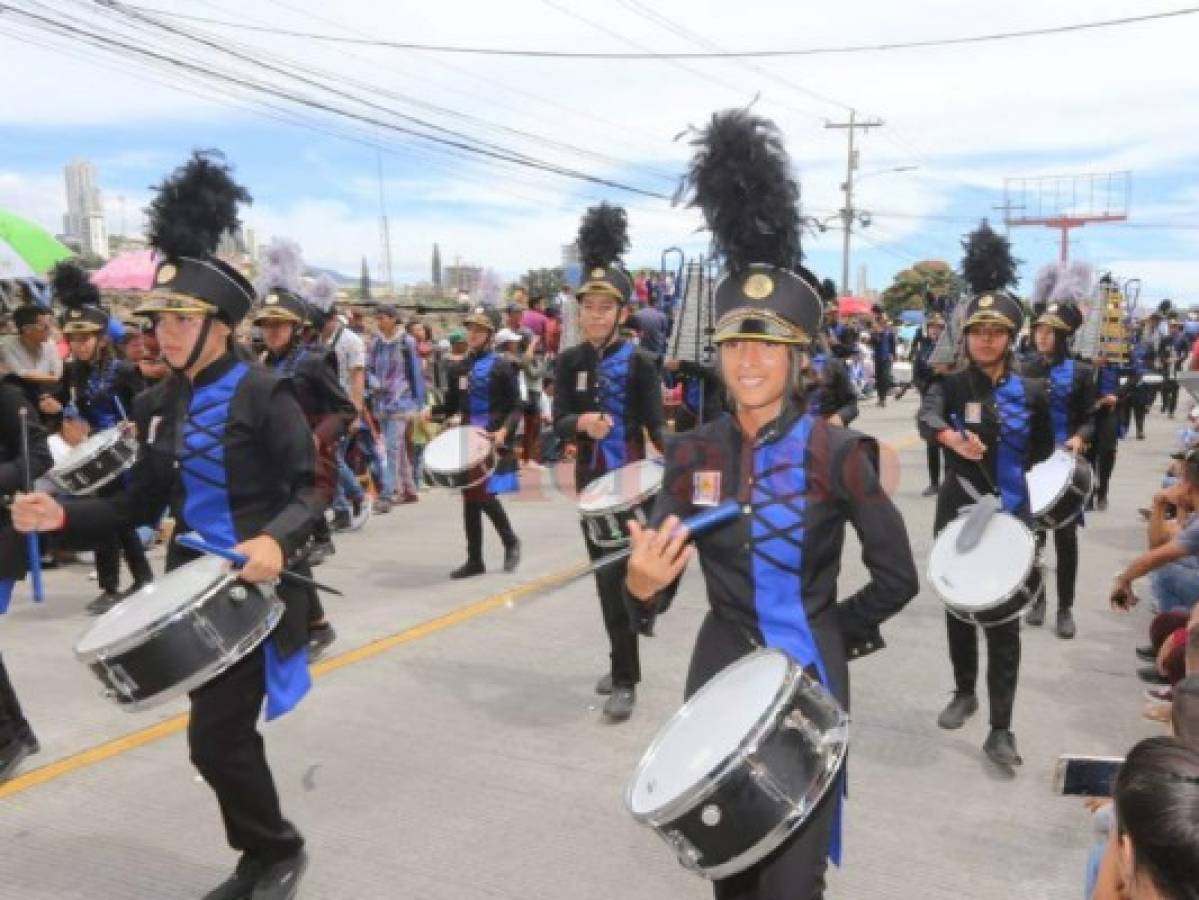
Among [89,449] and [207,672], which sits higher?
[89,449]

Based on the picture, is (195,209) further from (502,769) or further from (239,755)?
(502,769)

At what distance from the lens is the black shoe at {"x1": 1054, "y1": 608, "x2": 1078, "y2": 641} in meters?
6.62

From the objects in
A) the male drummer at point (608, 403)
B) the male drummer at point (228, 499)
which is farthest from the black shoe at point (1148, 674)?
the male drummer at point (228, 499)

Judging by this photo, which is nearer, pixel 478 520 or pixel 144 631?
pixel 144 631

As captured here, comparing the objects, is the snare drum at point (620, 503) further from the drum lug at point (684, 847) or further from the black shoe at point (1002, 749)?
the drum lug at point (684, 847)

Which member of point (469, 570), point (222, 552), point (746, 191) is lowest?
point (469, 570)

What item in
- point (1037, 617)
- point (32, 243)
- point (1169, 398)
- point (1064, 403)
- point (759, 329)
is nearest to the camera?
point (759, 329)

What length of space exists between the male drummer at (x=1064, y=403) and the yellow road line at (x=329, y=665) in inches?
137

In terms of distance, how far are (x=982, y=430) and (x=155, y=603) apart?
3889mm

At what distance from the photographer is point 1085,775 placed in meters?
2.39

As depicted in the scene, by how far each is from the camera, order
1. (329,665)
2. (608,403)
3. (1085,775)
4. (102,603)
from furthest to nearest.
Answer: (102,603), (329,665), (608,403), (1085,775)

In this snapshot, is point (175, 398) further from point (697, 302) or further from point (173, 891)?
point (697, 302)

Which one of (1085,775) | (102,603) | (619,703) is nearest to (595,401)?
(619,703)

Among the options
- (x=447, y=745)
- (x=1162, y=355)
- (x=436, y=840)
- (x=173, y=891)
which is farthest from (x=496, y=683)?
(x=1162, y=355)
